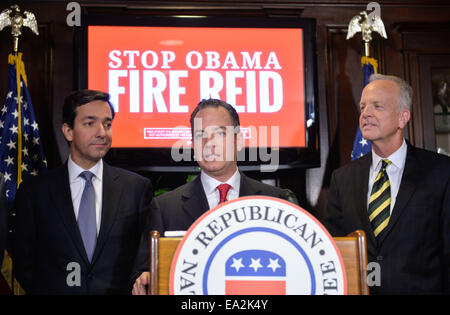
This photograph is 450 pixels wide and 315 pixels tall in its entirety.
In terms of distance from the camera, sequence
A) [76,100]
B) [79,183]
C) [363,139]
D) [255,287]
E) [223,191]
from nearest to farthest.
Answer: [255,287] < [223,191] < [79,183] < [76,100] < [363,139]

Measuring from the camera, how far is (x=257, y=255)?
4.43 ft

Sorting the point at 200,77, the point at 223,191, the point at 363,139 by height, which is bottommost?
the point at 223,191

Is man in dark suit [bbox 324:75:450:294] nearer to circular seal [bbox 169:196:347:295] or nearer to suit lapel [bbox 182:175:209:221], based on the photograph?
suit lapel [bbox 182:175:209:221]

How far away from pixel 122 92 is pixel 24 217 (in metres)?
1.56

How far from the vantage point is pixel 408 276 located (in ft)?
7.27

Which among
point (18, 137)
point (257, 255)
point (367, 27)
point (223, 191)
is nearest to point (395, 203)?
point (223, 191)

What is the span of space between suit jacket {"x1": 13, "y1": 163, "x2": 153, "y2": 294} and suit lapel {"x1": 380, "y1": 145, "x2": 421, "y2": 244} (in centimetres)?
114

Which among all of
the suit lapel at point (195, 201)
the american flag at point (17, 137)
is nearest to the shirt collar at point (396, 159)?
the suit lapel at point (195, 201)

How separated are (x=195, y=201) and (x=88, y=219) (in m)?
0.64

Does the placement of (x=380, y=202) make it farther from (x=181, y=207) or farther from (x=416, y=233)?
(x=181, y=207)

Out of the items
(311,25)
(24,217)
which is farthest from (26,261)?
(311,25)

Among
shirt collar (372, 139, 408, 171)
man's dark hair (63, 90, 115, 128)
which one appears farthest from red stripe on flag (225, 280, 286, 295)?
man's dark hair (63, 90, 115, 128)

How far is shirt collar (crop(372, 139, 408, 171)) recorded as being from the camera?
250 centimetres
